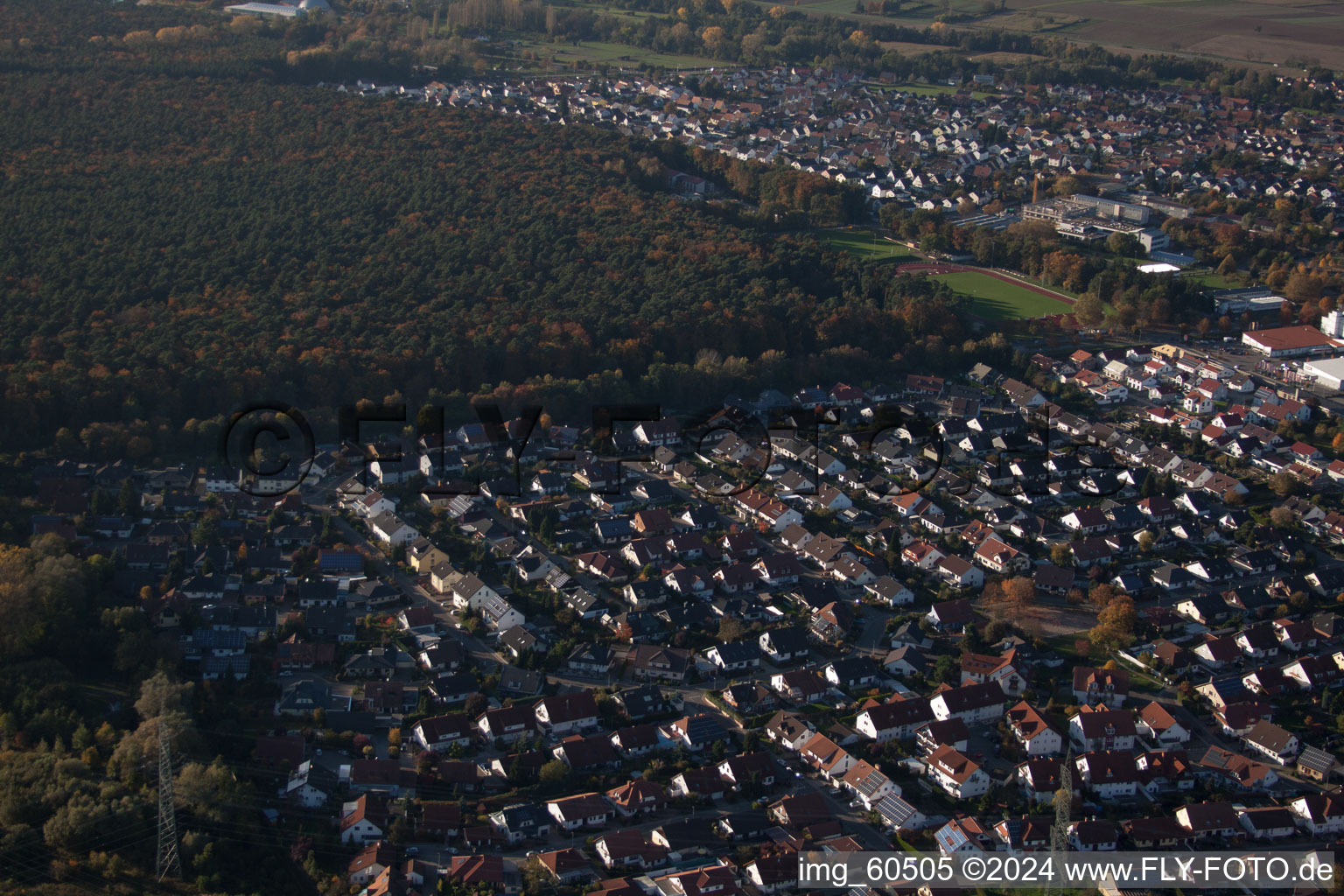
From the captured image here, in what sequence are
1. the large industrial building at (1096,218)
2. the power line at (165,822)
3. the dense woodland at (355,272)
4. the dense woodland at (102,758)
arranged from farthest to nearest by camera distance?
1. the large industrial building at (1096,218)
2. the dense woodland at (355,272)
3. the dense woodland at (102,758)
4. the power line at (165,822)

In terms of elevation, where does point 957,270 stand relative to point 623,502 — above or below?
above

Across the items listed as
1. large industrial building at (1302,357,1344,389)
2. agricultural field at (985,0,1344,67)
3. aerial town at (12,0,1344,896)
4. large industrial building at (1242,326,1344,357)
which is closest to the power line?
aerial town at (12,0,1344,896)

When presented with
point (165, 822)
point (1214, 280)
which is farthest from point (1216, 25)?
point (165, 822)

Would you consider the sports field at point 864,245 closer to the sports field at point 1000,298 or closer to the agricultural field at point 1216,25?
the sports field at point 1000,298

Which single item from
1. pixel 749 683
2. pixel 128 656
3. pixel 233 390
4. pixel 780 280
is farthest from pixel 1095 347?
pixel 128 656

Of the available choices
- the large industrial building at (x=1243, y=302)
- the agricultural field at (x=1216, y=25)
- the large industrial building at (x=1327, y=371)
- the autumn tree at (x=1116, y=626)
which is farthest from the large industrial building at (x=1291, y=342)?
the agricultural field at (x=1216, y=25)

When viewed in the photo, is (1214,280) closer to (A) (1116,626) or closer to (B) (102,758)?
(A) (1116,626)

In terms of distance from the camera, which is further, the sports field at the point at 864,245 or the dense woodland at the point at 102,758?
the sports field at the point at 864,245
